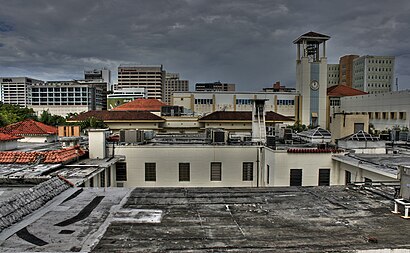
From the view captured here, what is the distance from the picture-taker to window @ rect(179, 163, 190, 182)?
20453 millimetres

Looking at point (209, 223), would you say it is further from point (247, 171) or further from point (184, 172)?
point (247, 171)

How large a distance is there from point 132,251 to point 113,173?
14.3m

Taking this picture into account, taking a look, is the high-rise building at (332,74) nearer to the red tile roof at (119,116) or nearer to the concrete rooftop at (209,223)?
the red tile roof at (119,116)

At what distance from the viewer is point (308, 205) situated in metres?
9.30

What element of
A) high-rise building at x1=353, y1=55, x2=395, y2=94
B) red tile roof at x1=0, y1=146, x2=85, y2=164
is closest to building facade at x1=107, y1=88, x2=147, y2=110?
high-rise building at x1=353, y1=55, x2=395, y2=94

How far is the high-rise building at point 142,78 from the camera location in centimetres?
16925

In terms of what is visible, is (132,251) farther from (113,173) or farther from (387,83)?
(387,83)

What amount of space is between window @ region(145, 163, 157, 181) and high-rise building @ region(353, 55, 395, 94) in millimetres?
117315

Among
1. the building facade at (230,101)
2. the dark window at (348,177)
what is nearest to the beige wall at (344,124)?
the dark window at (348,177)

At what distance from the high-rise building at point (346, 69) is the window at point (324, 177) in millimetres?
120679

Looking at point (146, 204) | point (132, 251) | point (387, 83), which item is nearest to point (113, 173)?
point (146, 204)

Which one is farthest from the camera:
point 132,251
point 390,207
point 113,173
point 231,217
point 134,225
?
point 113,173

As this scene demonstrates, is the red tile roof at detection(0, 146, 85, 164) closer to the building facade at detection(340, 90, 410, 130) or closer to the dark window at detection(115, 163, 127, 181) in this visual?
the dark window at detection(115, 163, 127, 181)

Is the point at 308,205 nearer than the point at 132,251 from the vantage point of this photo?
No
